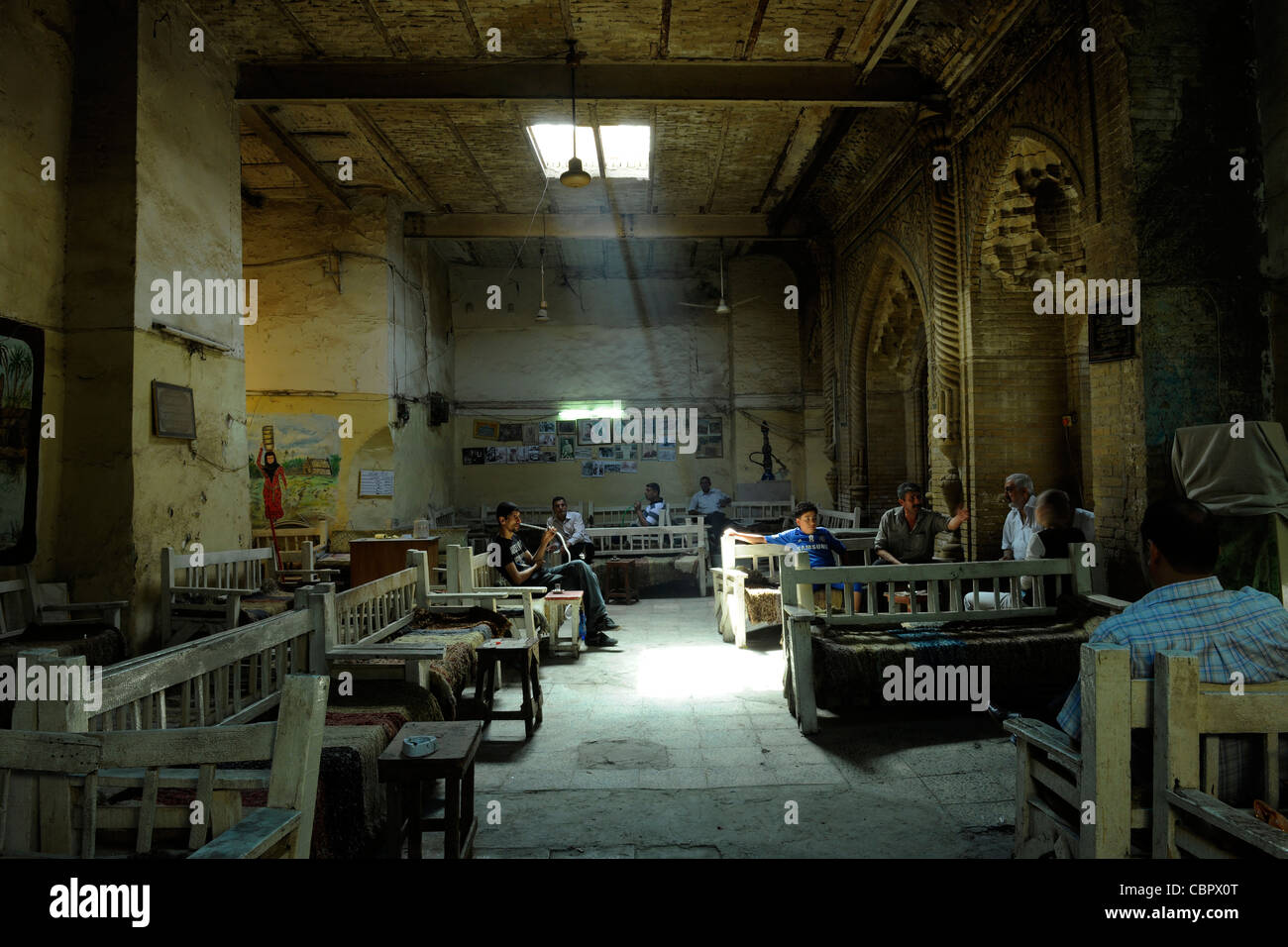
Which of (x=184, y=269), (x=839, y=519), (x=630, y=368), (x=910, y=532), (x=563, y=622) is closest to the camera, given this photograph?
(x=184, y=269)

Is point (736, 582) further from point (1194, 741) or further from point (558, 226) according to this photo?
point (558, 226)

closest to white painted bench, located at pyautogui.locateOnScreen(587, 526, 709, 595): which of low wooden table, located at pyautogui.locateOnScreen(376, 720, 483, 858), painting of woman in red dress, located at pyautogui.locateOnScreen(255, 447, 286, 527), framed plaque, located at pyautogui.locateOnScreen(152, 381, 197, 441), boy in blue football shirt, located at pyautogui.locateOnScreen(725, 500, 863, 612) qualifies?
boy in blue football shirt, located at pyautogui.locateOnScreen(725, 500, 863, 612)

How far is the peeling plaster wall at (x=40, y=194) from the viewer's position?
4844 millimetres

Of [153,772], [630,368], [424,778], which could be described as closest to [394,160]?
[630,368]

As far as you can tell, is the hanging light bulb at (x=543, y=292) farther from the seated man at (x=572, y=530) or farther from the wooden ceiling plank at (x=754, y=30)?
Result: the wooden ceiling plank at (x=754, y=30)

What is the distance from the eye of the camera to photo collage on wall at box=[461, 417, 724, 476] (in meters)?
13.5

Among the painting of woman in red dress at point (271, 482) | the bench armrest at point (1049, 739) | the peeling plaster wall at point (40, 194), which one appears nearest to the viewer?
the bench armrest at point (1049, 739)

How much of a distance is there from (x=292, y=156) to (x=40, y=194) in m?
3.59

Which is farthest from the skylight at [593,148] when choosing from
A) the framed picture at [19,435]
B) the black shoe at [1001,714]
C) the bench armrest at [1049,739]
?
the bench armrest at [1049,739]

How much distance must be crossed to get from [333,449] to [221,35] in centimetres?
466

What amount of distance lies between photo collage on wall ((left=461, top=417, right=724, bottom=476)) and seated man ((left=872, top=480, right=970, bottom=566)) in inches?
276

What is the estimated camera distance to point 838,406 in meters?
10.9

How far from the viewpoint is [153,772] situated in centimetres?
169

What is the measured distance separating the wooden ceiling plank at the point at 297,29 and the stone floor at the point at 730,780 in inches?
218
